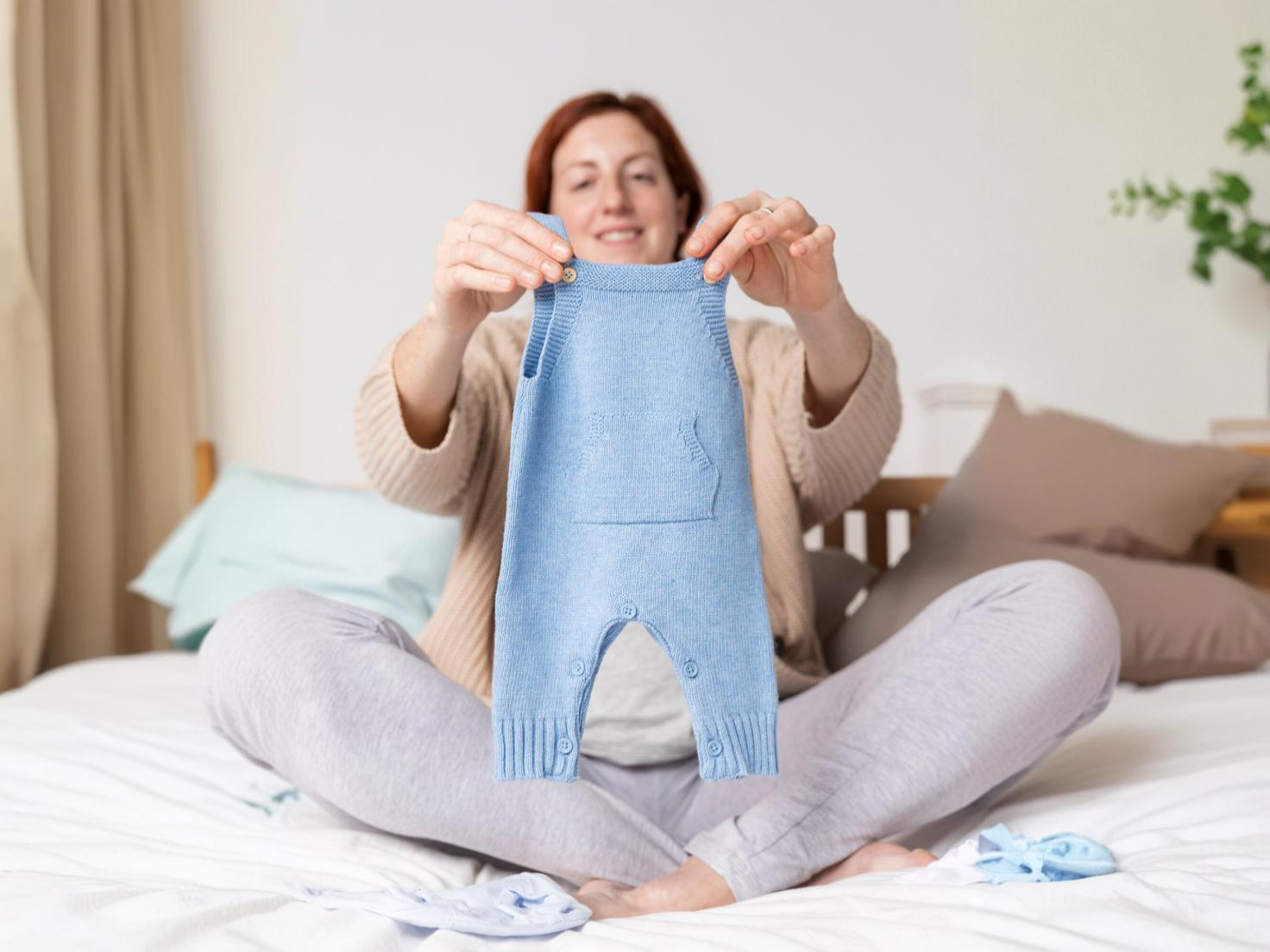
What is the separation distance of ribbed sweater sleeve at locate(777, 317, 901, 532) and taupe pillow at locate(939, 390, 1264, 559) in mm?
491

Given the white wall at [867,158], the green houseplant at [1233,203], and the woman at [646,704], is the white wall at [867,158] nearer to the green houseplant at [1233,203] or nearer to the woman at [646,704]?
the green houseplant at [1233,203]

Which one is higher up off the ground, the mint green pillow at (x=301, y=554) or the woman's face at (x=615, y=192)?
the woman's face at (x=615, y=192)

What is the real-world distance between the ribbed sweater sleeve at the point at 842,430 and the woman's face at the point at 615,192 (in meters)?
0.26

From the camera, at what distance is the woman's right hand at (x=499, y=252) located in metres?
0.93

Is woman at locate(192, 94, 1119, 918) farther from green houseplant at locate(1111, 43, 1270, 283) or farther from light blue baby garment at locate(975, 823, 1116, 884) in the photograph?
green houseplant at locate(1111, 43, 1270, 283)

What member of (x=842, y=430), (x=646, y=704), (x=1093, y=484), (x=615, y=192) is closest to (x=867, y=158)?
(x=1093, y=484)

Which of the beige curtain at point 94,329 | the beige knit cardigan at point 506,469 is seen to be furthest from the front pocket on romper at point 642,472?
the beige curtain at point 94,329

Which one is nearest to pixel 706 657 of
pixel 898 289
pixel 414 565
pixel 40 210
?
pixel 414 565

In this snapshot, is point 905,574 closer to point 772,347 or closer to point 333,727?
point 772,347

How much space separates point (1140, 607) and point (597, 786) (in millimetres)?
891

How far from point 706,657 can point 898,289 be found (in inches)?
57.5

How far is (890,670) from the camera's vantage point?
3.45ft

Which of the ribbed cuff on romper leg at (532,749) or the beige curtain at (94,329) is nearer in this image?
the ribbed cuff on romper leg at (532,749)

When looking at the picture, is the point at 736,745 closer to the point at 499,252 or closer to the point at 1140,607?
the point at 499,252
